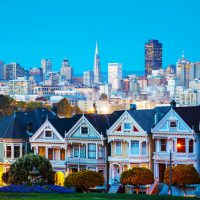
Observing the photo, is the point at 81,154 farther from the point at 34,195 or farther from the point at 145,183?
the point at 34,195

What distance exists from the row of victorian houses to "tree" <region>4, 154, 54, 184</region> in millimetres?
3483

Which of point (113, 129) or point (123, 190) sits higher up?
point (113, 129)

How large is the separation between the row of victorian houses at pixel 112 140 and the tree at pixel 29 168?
348 centimetres

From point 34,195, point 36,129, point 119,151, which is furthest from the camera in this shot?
point 36,129

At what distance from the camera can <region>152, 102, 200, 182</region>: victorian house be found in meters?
64.0

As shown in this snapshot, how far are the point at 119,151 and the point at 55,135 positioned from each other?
5.49 metres

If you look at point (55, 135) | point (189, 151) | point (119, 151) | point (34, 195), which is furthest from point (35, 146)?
Answer: point (34, 195)

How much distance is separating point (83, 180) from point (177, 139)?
689cm

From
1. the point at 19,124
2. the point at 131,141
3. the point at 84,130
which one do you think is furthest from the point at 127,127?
the point at 19,124

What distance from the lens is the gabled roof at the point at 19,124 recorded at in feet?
241

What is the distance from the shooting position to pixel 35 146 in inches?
2820

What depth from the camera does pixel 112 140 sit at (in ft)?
220

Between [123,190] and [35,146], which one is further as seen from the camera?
[35,146]

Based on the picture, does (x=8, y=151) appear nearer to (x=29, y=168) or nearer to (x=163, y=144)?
(x=29, y=168)
